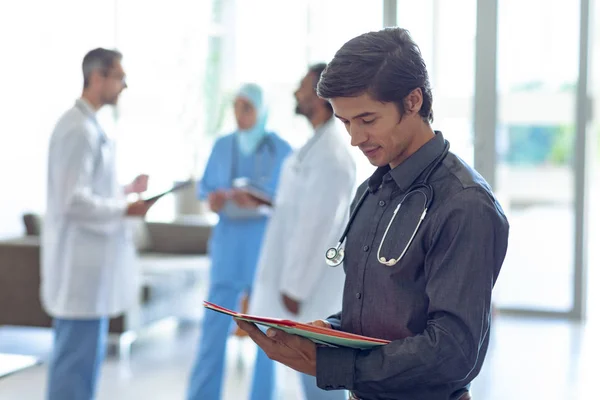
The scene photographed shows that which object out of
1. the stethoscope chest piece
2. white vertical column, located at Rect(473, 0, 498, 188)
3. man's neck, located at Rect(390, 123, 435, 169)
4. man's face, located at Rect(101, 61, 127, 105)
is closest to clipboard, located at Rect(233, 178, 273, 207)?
man's face, located at Rect(101, 61, 127, 105)

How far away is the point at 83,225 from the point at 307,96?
1.04 meters

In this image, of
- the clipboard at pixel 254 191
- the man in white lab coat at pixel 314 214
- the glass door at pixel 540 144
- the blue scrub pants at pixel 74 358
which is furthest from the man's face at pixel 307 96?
the glass door at pixel 540 144

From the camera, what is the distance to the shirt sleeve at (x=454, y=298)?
4.43 ft

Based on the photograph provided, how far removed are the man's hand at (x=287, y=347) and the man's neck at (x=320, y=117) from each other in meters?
1.77

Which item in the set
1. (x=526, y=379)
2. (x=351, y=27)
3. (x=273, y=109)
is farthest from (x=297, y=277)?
(x=273, y=109)

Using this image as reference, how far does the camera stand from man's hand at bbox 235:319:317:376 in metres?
1.48

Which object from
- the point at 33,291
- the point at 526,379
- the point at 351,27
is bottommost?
the point at 526,379

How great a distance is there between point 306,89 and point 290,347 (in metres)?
1.87

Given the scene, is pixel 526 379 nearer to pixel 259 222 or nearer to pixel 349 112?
pixel 259 222

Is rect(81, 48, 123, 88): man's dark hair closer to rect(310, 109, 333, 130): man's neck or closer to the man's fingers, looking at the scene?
rect(310, 109, 333, 130): man's neck

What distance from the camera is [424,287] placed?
1444 mm

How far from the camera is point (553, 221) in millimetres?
6480

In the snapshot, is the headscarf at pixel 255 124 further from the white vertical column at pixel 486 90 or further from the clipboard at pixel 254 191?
the white vertical column at pixel 486 90

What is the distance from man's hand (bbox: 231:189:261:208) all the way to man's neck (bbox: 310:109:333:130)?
1.96ft
